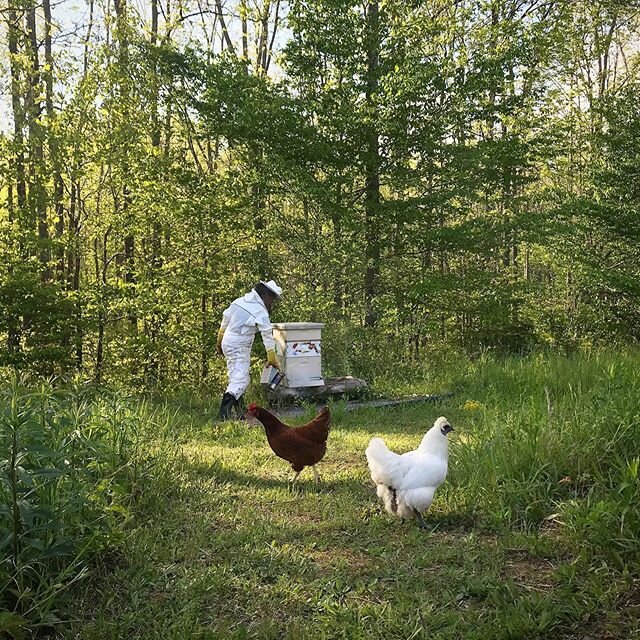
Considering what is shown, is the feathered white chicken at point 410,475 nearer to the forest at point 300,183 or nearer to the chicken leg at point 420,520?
the chicken leg at point 420,520

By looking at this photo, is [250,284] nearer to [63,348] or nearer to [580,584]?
[63,348]

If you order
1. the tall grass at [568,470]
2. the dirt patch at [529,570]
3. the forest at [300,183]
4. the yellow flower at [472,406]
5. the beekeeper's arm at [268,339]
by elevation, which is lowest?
the dirt patch at [529,570]

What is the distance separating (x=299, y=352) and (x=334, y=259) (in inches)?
121

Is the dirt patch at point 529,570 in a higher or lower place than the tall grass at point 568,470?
lower

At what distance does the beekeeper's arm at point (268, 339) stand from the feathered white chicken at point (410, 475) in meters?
3.82

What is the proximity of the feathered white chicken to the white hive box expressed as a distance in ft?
14.7

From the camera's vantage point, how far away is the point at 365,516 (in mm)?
4074

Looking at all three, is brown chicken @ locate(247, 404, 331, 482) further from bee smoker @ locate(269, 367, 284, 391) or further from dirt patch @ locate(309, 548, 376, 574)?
bee smoker @ locate(269, 367, 284, 391)

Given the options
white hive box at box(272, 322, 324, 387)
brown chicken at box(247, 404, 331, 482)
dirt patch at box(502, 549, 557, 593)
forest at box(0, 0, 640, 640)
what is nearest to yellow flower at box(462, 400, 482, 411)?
forest at box(0, 0, 640, 640)

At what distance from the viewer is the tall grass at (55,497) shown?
8.39 feet

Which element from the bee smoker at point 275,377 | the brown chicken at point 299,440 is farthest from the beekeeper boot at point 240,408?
the brown chicken at point 299,440

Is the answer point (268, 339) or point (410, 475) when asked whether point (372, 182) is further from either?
point (410, 475)

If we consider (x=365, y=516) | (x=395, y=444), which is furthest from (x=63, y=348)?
(x=365, y=516)

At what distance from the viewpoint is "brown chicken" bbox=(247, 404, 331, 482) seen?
15.4ft
